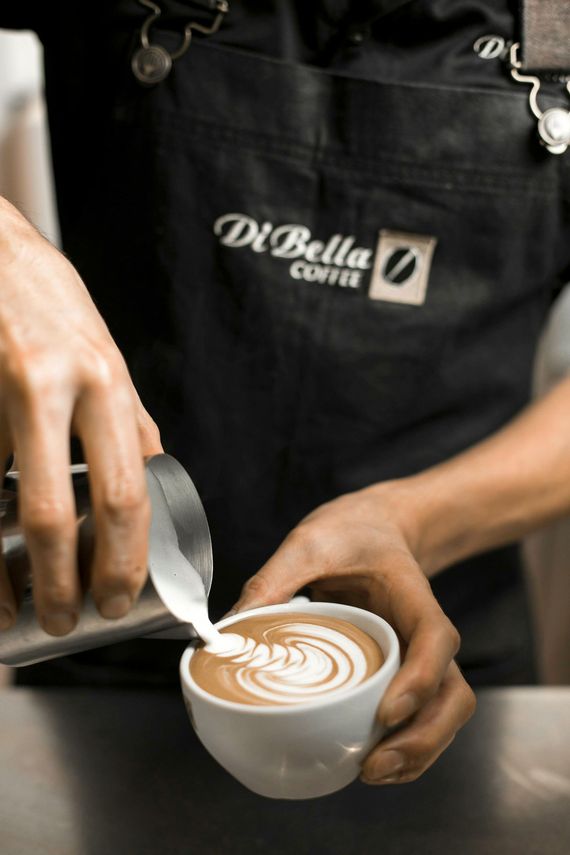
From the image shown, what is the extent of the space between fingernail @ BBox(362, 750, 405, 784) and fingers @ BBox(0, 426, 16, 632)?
0.76ft

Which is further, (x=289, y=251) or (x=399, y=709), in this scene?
(x=289, y=251)

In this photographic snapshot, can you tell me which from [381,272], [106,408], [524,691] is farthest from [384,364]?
[106,408]

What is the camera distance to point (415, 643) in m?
0.60

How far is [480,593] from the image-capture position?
0.98m

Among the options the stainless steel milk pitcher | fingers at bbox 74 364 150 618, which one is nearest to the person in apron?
the stainless steel milk pitcher

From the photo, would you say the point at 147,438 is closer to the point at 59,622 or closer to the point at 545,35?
the point at 59,622

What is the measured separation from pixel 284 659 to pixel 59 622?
→ 0.51 ft

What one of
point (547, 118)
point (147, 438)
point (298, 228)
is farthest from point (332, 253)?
point (147, 438)

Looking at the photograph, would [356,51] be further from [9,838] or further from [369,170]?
[9,838]

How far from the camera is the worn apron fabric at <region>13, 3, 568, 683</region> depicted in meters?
0.86

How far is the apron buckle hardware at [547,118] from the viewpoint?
0.86m

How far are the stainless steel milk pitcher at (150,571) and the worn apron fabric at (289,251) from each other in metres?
0.26

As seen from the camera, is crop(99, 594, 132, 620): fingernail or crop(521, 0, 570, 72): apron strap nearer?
crop(99, 594, 132, 620): fingernail

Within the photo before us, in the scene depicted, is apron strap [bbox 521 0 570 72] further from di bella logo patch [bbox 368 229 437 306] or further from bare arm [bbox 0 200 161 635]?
bare arm [bbox 0 200 161 635]
